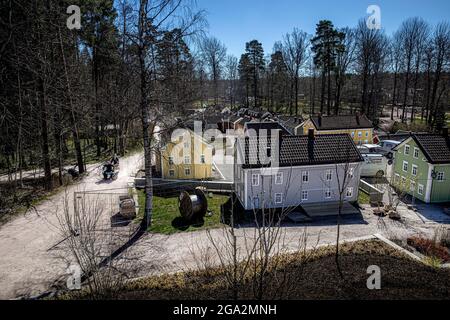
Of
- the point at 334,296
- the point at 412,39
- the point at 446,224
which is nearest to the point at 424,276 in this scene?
the point at 334,296

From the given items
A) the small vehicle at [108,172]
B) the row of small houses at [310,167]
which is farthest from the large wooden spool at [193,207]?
the small vehicle at [108,172]

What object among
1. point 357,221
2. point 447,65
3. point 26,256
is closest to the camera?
point 26,256

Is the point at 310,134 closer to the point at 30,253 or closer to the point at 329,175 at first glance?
the point at 329,175

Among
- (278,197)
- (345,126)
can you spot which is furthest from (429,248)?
(345,126)

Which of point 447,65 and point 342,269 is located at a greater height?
point 447,65

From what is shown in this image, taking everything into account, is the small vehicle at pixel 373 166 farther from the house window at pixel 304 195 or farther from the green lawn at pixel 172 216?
the green lawn at pixel 172 216

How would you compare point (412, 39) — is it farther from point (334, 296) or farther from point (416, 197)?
point (334, 296)
